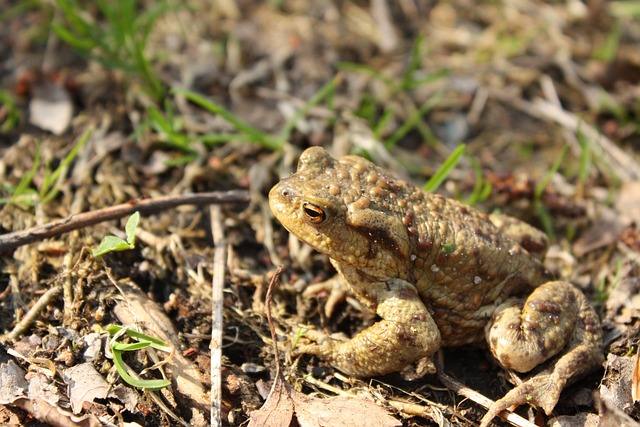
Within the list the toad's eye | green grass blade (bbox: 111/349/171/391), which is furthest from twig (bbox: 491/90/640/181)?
green grass blade (bbox: 111/349/171/391)

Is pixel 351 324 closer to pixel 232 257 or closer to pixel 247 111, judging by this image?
pixel 232 257

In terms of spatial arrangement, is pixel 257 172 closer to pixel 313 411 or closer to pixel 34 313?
pixel 34 313

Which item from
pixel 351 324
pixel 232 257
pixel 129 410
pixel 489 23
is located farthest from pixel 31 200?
pixel 489 23

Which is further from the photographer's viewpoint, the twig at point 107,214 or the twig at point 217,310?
the twig at point 107,214

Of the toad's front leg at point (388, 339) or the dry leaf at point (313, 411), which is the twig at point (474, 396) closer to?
the toad's front leg at point (388, 339)

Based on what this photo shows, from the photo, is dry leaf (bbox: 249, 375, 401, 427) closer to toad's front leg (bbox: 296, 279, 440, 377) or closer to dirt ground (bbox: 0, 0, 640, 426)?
dirt ground (bbox: 0, 0, 640, 426)

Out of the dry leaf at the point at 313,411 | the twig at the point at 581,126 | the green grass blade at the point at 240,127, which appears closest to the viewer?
the dry leaf at the point at 313,411

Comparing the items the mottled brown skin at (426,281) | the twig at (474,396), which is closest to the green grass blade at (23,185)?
the mottled brown skin at (426,281)
